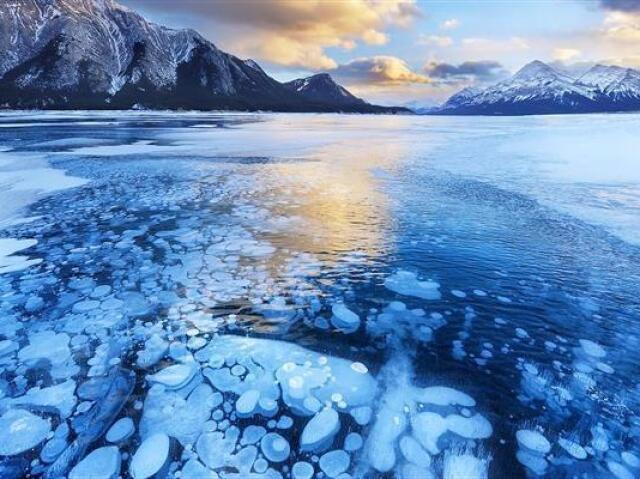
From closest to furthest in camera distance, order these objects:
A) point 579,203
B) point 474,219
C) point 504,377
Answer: point 504,377 < point 474,219 < point 579,203

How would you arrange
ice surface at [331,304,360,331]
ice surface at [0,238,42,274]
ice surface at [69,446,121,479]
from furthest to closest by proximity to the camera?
ice surface at [0,238,42,274] < ice surface at [331,304,360,331] < ice surface at [69,446,121,479]

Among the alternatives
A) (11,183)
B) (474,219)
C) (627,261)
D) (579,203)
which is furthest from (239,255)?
(11,183)

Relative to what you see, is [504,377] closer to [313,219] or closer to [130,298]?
[130,298]

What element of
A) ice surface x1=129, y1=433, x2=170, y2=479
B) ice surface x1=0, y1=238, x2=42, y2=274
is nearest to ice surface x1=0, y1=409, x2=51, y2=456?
ice surface x1=129, y1=433, x2=170, y2=479

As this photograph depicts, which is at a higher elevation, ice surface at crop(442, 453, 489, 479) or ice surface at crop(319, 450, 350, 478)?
ice surface at crop(442, 453, 489, 479)

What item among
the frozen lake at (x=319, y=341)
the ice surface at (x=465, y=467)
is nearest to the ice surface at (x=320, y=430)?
the frozen lake at (x=319, y=341)

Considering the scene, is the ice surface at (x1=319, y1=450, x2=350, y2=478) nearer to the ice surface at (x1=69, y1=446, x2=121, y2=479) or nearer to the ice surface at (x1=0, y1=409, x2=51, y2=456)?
the ice surface at (x1=69, y1=446, x2=121, y2=479)

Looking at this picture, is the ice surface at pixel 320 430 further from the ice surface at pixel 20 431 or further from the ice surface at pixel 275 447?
the ice surface at pixel 20 431

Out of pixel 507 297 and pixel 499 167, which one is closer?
pixel 507 297
